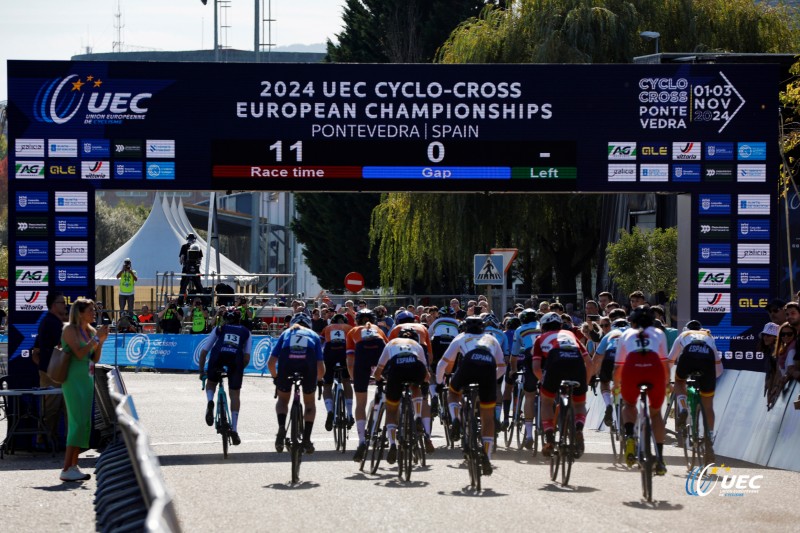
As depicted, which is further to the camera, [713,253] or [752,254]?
[752,254]

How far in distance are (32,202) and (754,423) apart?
954 cm

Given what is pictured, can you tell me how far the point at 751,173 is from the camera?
18.5 meters

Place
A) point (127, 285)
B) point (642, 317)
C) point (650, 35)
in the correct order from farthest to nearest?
point (127, 285)
point (650, 35)
point (642, 317)

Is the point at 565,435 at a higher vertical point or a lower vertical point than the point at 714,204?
lower

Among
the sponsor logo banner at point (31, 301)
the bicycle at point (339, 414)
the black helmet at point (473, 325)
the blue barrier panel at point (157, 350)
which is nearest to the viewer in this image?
the black helmet at point (473, 325)

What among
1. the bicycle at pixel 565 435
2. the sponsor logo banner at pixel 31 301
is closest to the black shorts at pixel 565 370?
the bicycle at pixel 565 435

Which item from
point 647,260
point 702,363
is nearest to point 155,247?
point 647,260

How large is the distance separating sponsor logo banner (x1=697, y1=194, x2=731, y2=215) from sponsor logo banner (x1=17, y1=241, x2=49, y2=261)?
8840 millimetres

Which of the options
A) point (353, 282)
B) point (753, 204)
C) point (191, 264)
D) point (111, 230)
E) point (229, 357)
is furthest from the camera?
point (111, 230)

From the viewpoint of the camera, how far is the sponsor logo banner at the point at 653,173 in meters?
18.3

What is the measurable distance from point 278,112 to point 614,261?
14.5 meters

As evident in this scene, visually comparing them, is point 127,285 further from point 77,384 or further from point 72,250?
point 77,384

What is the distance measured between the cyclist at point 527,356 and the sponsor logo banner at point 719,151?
3320 millimetres

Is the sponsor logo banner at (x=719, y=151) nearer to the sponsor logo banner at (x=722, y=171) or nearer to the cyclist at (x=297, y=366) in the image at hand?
the sponsor logo banner at (x=722, y=171)
